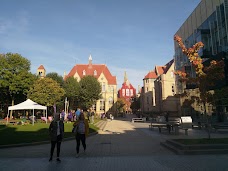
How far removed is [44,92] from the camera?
47.7 m

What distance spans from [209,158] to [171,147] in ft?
7.30

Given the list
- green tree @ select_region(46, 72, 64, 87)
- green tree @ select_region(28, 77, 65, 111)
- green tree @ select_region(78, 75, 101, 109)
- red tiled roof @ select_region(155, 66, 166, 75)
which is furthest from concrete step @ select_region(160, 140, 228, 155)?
red tiled roof @ select_region(155, 66, 166, 75)

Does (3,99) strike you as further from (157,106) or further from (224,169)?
(224,169)

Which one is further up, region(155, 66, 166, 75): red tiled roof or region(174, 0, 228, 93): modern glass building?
region(155, 66, 166, 75): red tiled roof

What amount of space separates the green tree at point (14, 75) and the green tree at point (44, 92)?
2.13 meters

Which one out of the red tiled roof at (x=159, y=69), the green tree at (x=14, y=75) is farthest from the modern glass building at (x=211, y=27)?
the red tiled roof at (x=159, y=69)

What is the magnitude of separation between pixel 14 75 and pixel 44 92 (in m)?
7.05

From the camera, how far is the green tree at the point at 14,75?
150 ft

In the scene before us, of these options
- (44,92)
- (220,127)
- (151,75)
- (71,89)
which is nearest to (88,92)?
(71,89)

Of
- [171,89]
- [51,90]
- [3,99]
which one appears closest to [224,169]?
[51,90]

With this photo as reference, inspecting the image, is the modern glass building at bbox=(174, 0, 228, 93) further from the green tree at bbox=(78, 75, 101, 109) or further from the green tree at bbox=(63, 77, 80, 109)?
the green tree at bbox=(63, 77, 80, 109)

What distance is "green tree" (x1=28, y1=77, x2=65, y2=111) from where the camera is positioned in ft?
152

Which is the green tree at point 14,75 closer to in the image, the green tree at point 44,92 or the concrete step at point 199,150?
the green tree at point 44,92

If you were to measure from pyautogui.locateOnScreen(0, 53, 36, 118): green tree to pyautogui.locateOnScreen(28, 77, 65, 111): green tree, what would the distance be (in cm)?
213
